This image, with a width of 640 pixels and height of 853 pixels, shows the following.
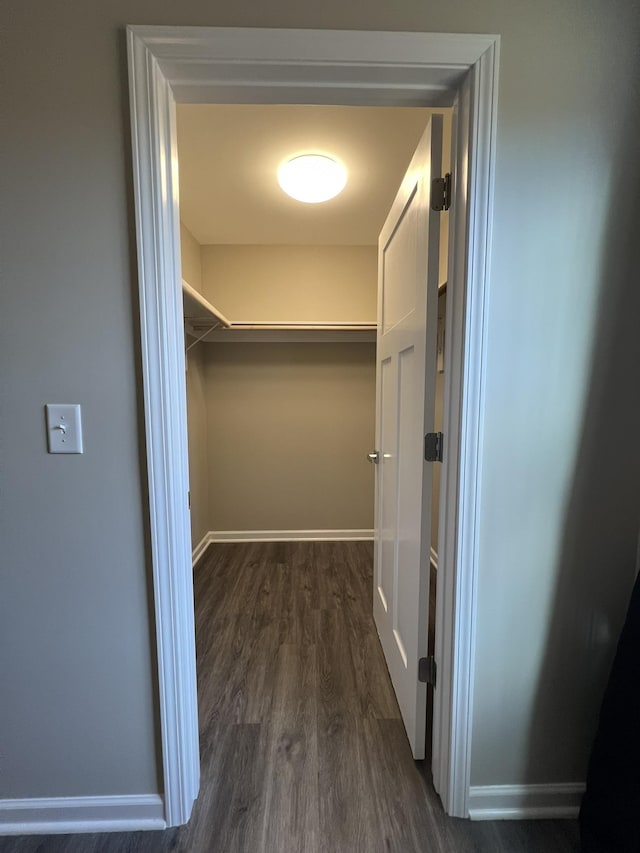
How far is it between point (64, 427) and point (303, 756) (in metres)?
1.37

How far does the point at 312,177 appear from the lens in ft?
6.40

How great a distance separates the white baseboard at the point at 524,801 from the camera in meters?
1.15

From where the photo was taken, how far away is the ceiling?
1587mm

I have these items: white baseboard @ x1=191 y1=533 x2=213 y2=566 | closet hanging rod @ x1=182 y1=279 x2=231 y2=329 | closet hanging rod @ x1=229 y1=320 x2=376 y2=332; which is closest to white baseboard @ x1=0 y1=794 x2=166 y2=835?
white baseboard @ x1=191 y1=533 x2=213 y2=566

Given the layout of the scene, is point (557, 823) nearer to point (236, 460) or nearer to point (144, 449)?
point (144, 449)

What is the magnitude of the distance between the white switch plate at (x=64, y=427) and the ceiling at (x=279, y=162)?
133 cm

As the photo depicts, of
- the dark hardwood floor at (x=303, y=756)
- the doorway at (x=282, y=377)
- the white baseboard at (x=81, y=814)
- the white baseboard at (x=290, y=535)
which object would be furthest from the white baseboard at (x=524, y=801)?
the white baseboard at (x=290, y=535)

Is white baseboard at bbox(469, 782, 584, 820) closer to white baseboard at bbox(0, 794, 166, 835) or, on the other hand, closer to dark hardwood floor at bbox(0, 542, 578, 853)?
dark hardwood floor at bbox(0, 542, 578, 853)

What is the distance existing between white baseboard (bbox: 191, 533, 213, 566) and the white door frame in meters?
1.76

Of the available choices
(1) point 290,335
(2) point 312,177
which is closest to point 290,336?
(1) point 290,335

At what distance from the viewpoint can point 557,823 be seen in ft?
3.77

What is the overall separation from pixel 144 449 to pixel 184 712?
77cm

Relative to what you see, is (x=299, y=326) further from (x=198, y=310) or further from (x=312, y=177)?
(x=312, y=177)

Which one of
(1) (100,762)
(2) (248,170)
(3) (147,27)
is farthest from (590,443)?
(2) (248,170)
